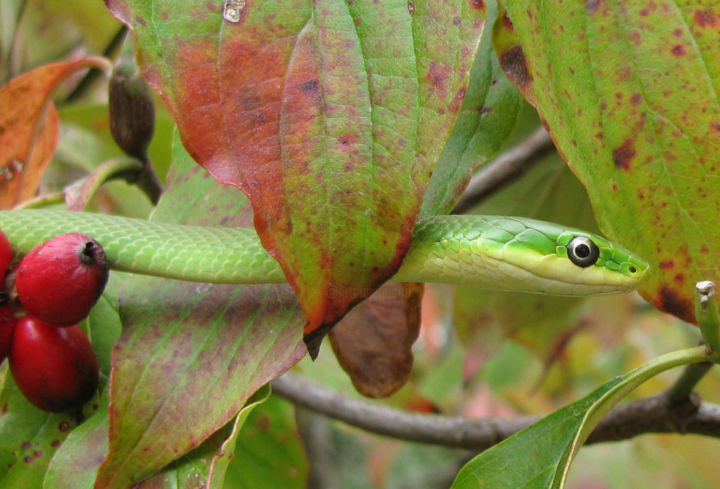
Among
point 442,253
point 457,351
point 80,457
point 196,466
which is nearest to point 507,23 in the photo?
point 442,253

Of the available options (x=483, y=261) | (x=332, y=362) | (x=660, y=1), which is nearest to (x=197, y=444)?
(x=483, y=261)

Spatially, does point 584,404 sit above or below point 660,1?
below

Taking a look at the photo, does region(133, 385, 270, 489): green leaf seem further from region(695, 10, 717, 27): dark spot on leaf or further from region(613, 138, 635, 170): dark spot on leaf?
region(695, 10, 717, 27): dark spot on leaf

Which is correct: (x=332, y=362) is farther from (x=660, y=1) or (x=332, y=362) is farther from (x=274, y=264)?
(x=660, y=1)

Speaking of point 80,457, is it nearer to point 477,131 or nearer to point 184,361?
point 184,361

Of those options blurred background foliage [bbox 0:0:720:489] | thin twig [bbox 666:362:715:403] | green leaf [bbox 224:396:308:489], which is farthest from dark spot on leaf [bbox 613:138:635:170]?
green leaf [bbox 224:396:308:489]

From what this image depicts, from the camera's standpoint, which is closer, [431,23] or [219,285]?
[431,23]

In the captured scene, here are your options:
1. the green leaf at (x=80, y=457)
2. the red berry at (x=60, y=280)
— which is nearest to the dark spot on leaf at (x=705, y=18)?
the red berry at (x=60, y=280)
